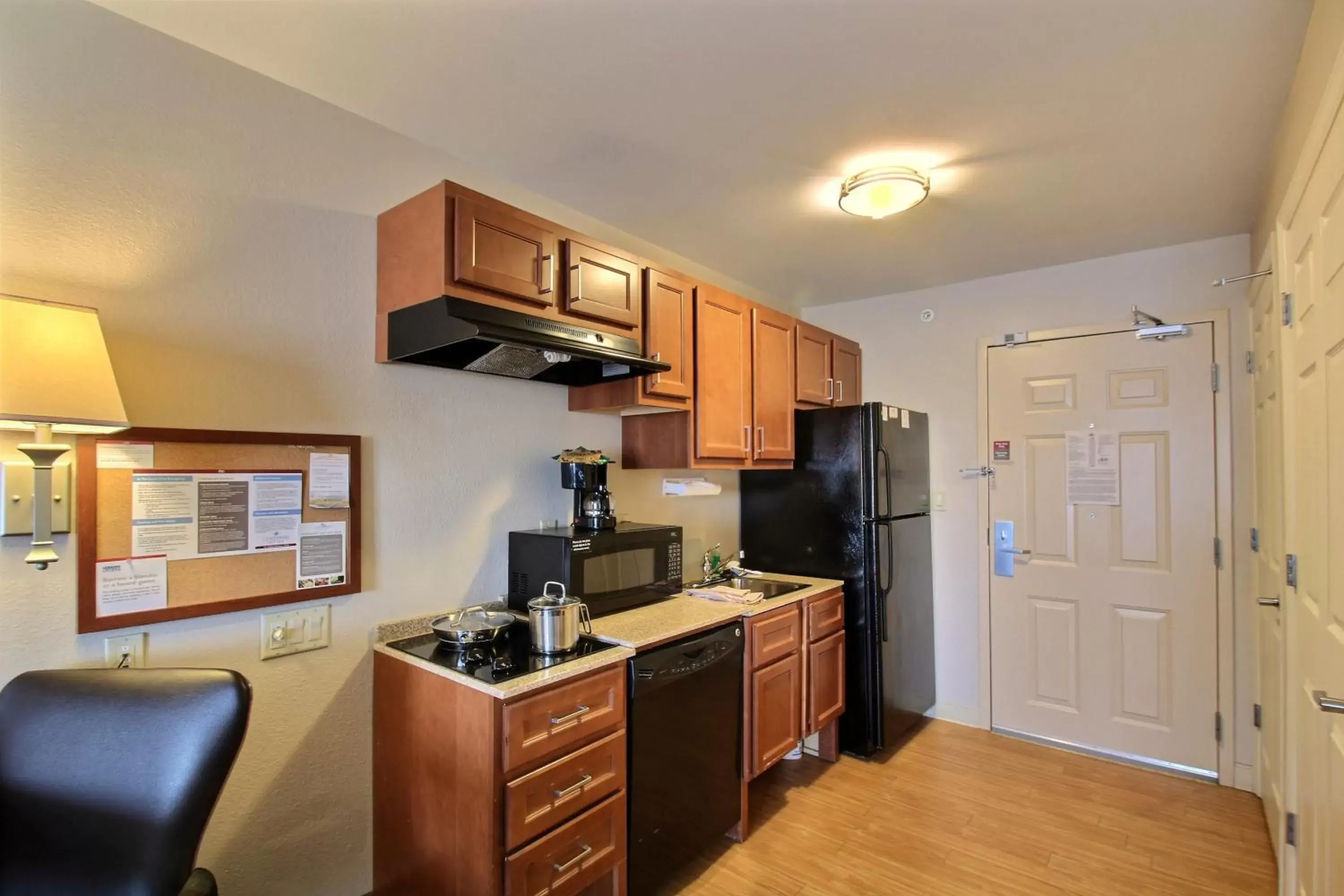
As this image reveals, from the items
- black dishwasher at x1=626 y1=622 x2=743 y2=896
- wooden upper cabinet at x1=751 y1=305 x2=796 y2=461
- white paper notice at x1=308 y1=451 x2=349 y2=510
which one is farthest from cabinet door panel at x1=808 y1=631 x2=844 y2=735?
white paper notice at x1=308 y1=451 x2=349 y2=510

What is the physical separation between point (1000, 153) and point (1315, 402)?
3.97 feet

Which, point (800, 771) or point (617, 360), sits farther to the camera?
point (800, 771)

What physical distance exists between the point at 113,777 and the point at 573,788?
1.01 m

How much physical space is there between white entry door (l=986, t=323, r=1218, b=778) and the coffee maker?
2.21 meters

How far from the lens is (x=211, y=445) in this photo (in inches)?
65.0

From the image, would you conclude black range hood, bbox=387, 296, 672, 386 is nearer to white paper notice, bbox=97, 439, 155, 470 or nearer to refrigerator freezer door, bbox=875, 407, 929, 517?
white paper notice, bbox=97, 439, 155, 470

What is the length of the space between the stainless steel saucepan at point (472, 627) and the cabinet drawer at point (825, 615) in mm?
1371

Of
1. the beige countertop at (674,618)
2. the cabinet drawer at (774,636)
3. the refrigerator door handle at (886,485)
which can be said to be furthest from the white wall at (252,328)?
the refrigerator door handle at (886,485)

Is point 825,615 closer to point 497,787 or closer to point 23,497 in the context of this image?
point 497,787

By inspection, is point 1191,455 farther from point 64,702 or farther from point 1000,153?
point 64,702

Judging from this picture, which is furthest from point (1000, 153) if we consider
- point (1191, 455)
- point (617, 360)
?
point (1191, 455)

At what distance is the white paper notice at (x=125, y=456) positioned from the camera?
1482mm

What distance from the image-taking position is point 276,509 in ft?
5.78

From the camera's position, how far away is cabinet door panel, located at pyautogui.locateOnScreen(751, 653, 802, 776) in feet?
8.07
